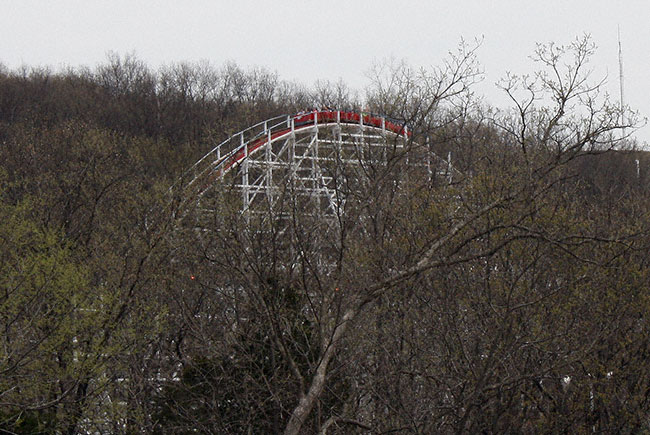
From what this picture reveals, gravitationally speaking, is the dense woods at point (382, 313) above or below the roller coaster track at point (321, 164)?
below

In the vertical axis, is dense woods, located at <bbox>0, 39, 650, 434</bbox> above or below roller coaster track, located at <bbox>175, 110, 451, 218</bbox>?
below

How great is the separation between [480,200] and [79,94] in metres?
44.5

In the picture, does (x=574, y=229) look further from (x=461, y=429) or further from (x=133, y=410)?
(x=133, y=410)

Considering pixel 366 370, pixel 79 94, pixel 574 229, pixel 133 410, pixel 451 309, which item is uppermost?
pixel 79 94

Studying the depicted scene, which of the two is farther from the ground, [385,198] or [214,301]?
[385,198]

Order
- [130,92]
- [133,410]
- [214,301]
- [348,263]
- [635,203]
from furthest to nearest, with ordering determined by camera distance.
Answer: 1. [130,92]
2. [635,203]
3. [214,301]
4. [133,410]
5. [348,263]

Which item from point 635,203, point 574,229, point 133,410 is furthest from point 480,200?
point 133,410

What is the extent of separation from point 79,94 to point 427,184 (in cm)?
4252

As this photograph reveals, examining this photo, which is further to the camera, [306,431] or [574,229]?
[574,229]

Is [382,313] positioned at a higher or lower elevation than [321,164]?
lower

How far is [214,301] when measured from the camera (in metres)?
13.6

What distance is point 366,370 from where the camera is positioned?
10891 millimetres

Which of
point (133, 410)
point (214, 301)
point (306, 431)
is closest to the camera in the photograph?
point (306, 431)

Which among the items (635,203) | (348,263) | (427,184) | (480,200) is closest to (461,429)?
(348,263)
